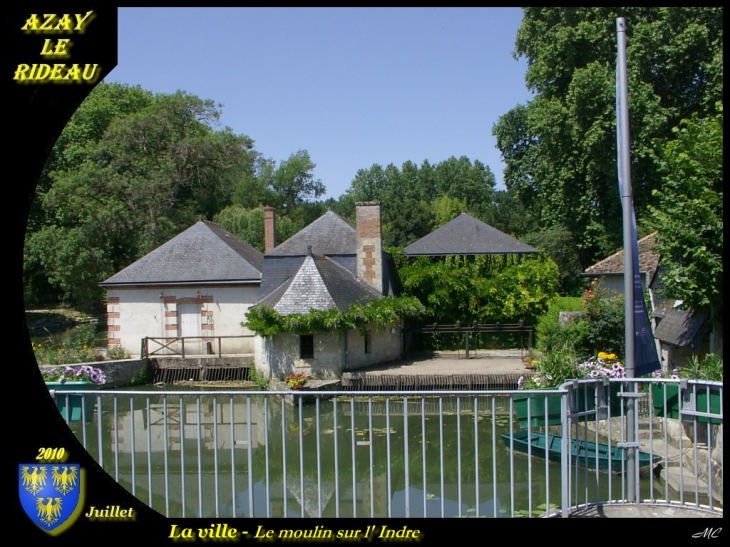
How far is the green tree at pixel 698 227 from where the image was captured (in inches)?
453

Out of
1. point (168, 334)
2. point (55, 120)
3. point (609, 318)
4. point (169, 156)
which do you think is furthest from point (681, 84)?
point (55, 120)

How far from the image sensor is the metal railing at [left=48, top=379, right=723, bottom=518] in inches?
216

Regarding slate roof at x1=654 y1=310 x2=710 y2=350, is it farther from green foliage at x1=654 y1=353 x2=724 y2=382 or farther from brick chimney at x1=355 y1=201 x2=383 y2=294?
brick chimney at x1=355 y1=201 x2=383 y2=294

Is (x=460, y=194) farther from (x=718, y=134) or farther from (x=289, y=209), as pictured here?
(x=718, y=134)

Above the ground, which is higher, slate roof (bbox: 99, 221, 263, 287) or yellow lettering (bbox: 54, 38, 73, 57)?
yellow lettering (bbox: 54, 38, 73, 57)

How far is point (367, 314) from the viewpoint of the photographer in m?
21.4

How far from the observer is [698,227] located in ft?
38.4

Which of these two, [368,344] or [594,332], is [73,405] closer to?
[594,332]

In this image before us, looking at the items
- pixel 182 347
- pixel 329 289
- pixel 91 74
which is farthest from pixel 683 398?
pixel 182 347

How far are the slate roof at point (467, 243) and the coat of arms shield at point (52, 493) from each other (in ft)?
75.9

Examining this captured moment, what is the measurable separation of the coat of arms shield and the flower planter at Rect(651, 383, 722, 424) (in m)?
4.18

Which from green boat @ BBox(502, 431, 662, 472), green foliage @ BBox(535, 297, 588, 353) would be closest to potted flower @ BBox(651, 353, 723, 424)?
green boat @ BBox(502, 431, 662, 472)

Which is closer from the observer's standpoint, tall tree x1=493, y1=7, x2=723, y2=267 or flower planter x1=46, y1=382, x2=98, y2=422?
flower planter x1=46, y1=382, x2=98, y2=422

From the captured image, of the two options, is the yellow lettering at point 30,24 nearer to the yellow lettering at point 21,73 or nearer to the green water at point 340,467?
the yellow lettering at point 21,73
